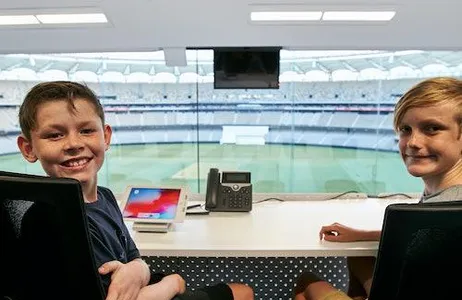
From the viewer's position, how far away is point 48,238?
71 cm

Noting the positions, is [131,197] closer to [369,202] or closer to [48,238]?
[48,238]

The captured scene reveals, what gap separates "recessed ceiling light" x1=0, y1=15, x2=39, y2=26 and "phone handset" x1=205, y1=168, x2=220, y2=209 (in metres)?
1.80

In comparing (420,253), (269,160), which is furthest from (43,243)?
(269,160)

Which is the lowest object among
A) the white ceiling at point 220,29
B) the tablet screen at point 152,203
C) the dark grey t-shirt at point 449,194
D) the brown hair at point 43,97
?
the tablet screen at point 152,203

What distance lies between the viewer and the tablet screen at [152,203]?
5.21 feet

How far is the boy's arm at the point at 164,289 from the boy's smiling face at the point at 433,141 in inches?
34.3

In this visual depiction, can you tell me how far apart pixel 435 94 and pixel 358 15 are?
5.31ft

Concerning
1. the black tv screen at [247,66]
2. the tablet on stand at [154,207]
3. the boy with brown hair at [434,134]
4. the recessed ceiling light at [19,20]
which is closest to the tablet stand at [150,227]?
the tablet on stand at [154,207]

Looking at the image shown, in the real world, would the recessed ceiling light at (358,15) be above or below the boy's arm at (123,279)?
above

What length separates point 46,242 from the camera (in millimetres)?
718

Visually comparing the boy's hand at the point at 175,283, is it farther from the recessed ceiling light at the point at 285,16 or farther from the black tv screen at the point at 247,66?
the black tv screen at the point at 247,66

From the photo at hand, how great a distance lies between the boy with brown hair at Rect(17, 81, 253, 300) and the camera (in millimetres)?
925

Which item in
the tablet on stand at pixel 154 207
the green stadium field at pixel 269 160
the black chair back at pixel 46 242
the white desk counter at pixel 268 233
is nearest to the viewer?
the black chair back at pixel 46 242

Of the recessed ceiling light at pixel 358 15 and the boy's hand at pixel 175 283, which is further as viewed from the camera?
the recessed ceiling light at pixel 358 15
